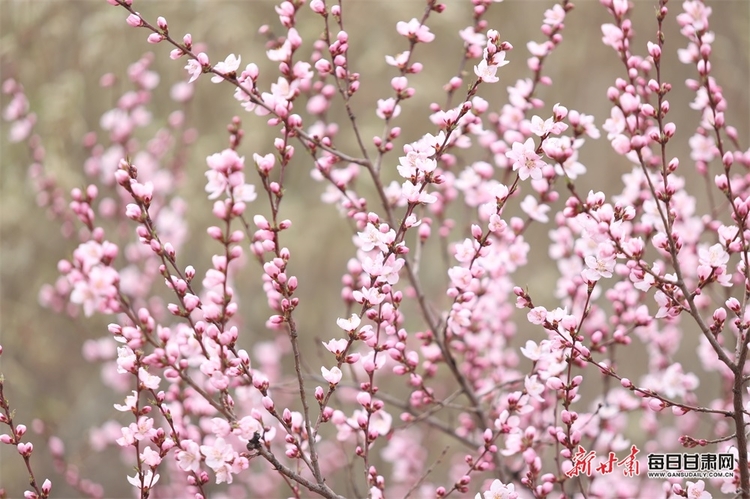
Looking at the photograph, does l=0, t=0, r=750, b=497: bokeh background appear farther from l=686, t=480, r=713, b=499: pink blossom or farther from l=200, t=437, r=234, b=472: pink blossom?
l=686, t=480, r=713, b=499: pink blossom

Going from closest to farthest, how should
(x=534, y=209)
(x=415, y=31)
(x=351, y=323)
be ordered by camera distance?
(x=351, y=323), (x=415, y=31), (x=534, y=209)

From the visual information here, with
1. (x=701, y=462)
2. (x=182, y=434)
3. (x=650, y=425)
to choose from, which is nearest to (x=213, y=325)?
(x=182, y=434)

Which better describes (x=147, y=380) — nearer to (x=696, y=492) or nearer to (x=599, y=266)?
(x=599, y=266)

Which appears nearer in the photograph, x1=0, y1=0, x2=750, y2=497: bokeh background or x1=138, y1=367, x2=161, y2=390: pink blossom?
x1=138, y1=367, x2=161, y2=390: pink blossom

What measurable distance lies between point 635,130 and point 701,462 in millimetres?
589

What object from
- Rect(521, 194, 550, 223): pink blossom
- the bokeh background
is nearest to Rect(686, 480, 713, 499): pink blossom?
Rect(521, 194, 550, 223): pink blossom

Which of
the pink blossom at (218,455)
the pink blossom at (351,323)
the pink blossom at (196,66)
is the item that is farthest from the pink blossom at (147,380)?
the pink blossom at (196,66)

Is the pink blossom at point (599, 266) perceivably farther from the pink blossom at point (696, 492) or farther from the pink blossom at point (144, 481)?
the pink blossom at point (144, 481)

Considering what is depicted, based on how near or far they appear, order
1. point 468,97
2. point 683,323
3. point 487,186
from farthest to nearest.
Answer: point 683,323 → point 487,186 → point 468,97

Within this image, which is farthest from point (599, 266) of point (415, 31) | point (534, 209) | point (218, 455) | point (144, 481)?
point (144, 481)

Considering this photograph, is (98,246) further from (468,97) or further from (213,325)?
(468,97)

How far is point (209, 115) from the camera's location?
118 inches

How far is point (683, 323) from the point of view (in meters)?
3.22

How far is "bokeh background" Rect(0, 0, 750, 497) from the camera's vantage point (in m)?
2.54
